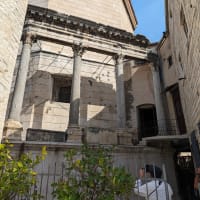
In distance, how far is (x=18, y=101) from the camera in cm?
847

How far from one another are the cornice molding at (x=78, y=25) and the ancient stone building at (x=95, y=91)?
0.05 metres

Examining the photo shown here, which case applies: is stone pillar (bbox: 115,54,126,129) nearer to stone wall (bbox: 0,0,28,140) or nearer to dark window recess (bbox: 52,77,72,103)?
dark window recess (bbox: 52,77,72,103)

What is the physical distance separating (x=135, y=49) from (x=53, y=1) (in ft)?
24.6

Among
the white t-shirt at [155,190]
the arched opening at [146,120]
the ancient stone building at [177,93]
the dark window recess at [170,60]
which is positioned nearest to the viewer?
the white t-shirt at [155,190]

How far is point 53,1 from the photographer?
13.9 metres

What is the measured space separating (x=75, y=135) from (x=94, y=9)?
1153 centimetres

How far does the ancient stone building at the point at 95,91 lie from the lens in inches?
330

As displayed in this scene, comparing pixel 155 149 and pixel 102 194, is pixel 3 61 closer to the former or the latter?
pixel 102 194

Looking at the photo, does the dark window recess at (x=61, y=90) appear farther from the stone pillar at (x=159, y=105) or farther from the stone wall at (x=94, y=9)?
the stone pillar at (x=159, y=105)

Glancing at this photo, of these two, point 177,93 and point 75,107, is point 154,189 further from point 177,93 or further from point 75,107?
point 177,93

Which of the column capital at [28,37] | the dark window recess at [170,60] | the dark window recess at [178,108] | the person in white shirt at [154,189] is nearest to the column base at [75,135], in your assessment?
the person in white shirt at [154,189]

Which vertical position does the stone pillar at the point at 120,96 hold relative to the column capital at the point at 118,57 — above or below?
below

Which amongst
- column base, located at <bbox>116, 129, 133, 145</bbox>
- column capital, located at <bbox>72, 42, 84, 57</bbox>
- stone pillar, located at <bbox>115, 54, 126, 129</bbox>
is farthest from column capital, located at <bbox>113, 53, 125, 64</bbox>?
column base, located at <bbox>116, 129, 133, 145</bbox>

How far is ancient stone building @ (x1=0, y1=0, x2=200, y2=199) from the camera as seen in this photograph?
839 centimetres
